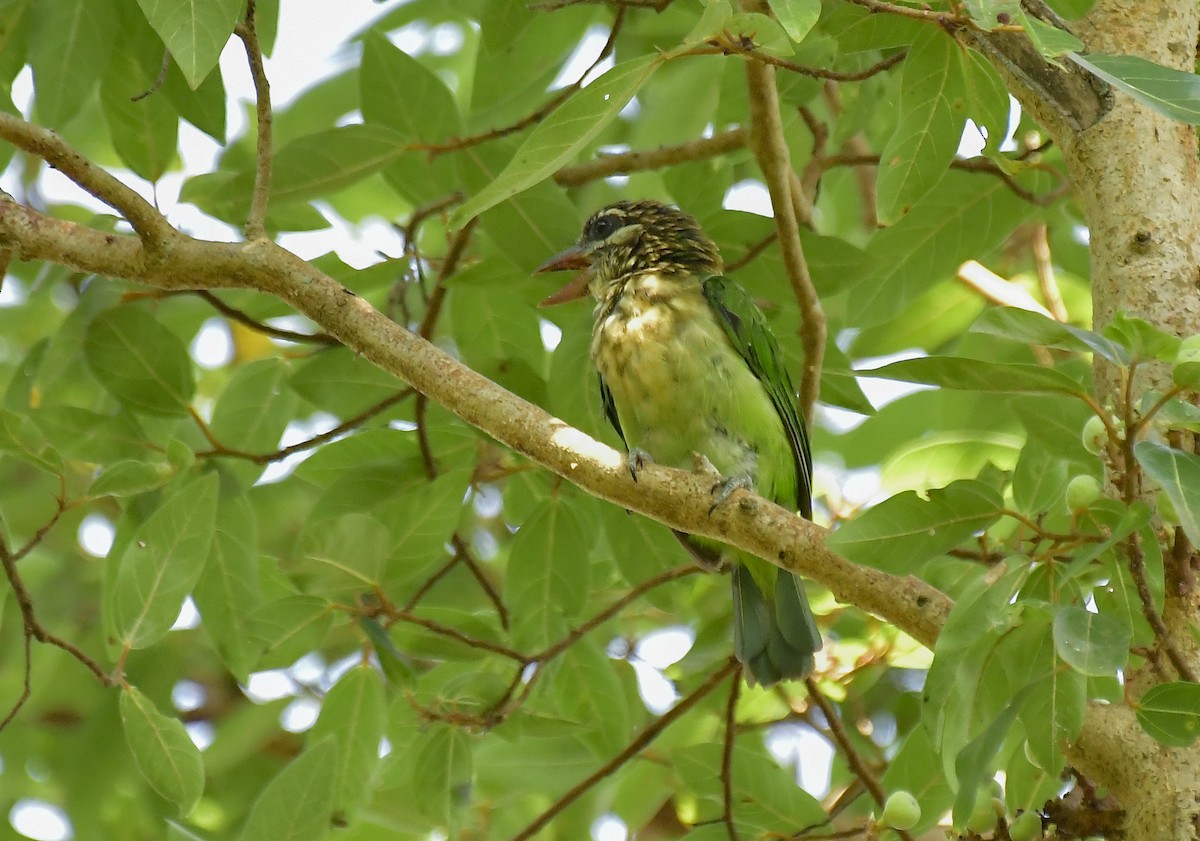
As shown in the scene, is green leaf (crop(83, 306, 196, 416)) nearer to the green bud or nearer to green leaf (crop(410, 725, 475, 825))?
green leaf (crop(410, 725, 475, 825))

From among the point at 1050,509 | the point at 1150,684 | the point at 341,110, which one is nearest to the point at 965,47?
the point at 1050,509

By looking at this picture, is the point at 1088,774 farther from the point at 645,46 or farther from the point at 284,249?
the point at 645,46

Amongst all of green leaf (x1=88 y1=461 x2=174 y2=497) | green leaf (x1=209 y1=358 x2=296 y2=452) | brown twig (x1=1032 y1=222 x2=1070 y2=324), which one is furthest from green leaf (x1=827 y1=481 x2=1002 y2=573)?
brown twig (x1=1032 y1=222 x2=1070 y2=324)

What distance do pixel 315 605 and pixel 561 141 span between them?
4.51ft

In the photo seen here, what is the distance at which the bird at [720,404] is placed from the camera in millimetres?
3770

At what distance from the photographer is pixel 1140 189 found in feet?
9.30

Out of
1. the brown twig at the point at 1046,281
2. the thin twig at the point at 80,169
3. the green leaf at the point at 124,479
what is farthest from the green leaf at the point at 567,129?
the brown twig at the point at 1046,281

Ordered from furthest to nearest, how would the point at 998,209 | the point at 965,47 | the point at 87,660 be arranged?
the point at 998,209
the point at 87,660
the point at 965,47

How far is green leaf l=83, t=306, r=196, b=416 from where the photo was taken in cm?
357

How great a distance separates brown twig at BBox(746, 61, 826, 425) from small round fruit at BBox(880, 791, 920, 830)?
1.18m

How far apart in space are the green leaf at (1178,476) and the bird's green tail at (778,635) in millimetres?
1673

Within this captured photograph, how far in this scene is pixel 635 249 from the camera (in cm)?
439

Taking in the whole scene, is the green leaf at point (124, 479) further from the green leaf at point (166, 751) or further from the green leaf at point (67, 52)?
the green leaf at point (67, 52)

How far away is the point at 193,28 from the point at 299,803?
5.31 feet
